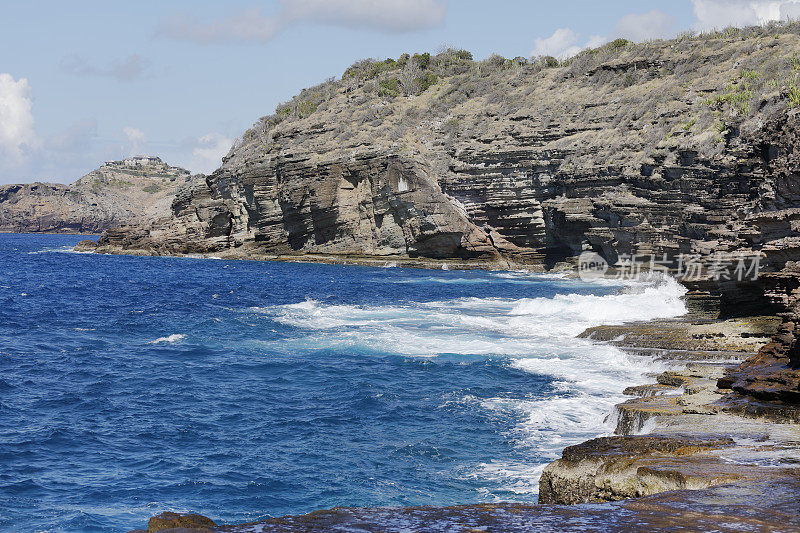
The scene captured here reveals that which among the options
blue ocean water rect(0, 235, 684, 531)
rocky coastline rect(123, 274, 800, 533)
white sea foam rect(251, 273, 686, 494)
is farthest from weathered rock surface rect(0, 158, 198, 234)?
rocky coastline rect(123, 274, 800, 533)

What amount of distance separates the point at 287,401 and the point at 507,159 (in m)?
44.3

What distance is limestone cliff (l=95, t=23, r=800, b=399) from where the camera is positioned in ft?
157

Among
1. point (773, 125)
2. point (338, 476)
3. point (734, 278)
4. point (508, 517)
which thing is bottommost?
point (338, 476)

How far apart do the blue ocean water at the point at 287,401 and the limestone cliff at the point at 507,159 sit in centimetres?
1289

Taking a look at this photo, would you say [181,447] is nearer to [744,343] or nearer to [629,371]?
[629,371]

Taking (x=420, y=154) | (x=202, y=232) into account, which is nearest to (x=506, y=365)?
(x=420, y=154)

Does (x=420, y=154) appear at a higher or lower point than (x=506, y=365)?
higher

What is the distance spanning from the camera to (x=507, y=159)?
59.2m

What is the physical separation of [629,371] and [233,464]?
39.7ft

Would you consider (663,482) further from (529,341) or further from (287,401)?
(529,341)

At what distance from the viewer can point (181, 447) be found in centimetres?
1470

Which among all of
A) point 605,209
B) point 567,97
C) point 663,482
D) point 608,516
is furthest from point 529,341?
point 567,97

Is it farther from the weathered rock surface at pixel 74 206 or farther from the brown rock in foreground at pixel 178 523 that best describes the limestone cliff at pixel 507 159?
the weathered rock surface at pixel 74 206

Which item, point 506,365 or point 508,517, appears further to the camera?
point 506,365
